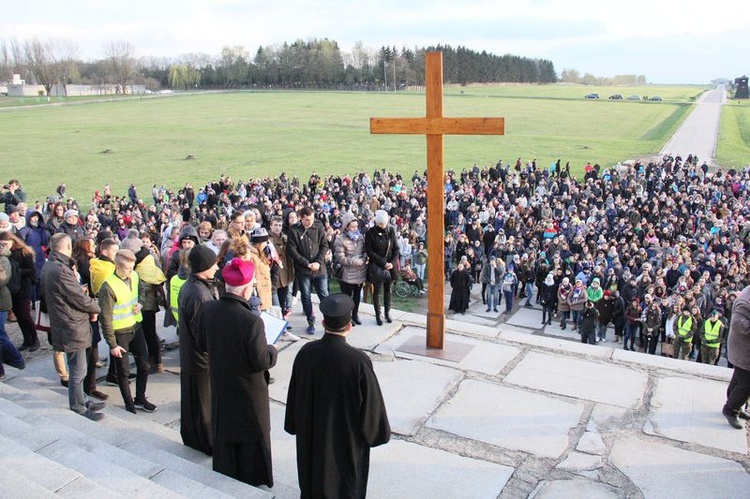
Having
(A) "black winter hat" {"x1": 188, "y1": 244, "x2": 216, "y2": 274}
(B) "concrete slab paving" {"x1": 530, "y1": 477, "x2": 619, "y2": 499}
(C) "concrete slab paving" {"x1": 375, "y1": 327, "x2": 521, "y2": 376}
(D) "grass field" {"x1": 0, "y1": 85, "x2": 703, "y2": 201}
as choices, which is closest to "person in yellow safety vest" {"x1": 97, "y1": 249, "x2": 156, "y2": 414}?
(A) "black winter hat" {"x1": 188, "y1": 244, "x2": 216, "y2": 274}

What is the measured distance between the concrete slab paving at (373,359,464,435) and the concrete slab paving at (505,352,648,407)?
2.00 feet

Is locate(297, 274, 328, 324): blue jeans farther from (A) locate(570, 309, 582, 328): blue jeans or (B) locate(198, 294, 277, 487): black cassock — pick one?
(A) locate(570, 309, 582, 328): blue jeans

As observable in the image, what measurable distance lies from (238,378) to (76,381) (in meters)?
1.71

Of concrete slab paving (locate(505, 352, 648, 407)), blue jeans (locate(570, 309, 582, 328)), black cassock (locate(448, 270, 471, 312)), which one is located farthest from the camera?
black cassock (locate(448, 270, 471, 312))

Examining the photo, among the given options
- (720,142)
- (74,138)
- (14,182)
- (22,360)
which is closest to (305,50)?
(74,138)

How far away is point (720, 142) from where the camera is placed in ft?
145

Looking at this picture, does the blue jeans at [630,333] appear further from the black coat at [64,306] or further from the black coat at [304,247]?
the black coat at [64,306]

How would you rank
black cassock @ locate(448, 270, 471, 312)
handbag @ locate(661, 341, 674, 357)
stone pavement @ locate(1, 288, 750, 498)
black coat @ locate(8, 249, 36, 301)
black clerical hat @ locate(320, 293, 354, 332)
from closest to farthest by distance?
1. black clerical hat @ locate(320, 293, 354, 332)
2. stone pavement @ locate(1, 288, 750, 498)
3. black coat @ locate(8, 249, 36, 301)
4. handbag @ locate(661, 341, 674, 357)
5. black cassock @ locate(448, 270, 471, 312)

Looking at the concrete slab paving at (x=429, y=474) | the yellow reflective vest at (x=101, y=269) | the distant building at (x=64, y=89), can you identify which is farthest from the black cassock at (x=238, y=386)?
the distant building at (x=64, y=89)

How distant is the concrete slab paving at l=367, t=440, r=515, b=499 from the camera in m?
3.99

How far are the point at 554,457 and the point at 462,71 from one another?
371ft

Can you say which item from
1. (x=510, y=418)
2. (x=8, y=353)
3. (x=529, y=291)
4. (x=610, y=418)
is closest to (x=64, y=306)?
(x=8, y=353)

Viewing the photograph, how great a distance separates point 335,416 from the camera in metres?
3.34

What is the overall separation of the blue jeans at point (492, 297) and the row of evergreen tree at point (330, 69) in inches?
3668
